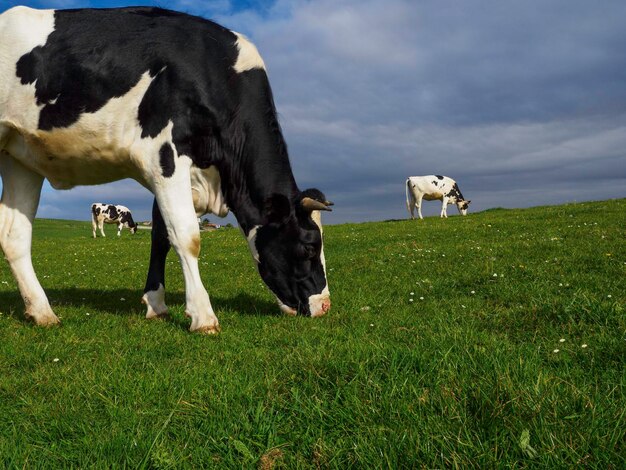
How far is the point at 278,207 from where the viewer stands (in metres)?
6.73

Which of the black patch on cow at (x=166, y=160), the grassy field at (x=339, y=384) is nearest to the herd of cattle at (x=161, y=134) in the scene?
the black patch on cow at (x=166, y=160)

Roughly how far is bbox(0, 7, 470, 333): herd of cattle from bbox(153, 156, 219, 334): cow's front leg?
12 millimetres

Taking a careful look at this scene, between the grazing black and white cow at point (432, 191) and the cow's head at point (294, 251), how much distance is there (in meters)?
33.7

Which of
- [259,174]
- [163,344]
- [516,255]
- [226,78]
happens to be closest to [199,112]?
[226,78]

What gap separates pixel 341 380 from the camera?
361cm

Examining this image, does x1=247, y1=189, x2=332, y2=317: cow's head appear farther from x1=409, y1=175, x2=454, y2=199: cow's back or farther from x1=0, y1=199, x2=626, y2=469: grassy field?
x1=409, y1=175, x2=454, y2=199: cow's back

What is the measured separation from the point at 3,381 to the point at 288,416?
2708 millimetres

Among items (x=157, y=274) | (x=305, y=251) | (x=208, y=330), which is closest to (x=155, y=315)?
(x=157, y=274)

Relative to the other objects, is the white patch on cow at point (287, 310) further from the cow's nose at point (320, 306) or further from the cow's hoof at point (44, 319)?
the cow's hoof at point (44, 319)

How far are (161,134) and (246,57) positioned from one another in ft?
5.26

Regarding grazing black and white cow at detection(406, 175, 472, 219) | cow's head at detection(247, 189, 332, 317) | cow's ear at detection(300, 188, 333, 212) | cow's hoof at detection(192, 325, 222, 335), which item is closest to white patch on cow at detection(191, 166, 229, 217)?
cow's head at detection(247, 189, 332, 317)

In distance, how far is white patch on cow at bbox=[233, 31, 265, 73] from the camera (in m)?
6.63

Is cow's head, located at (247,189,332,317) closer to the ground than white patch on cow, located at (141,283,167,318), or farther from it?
farther from it

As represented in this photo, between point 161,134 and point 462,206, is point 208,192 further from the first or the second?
point 462,206
